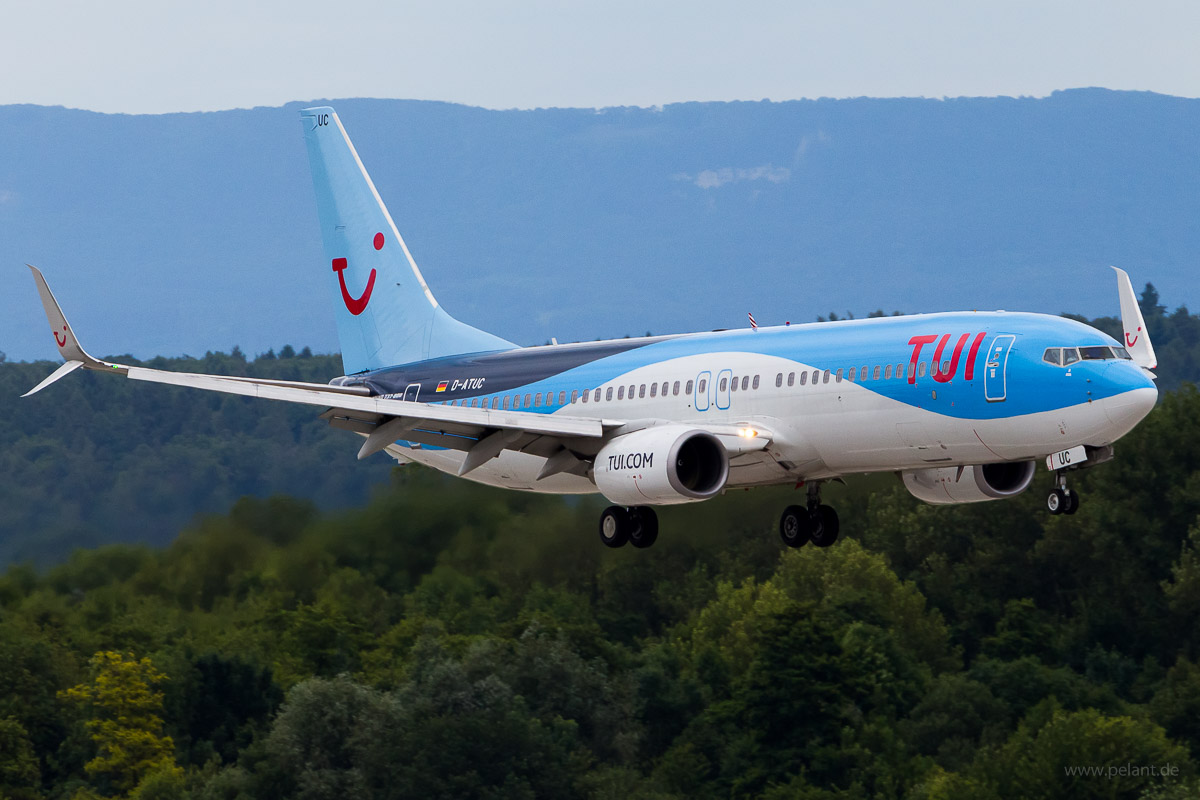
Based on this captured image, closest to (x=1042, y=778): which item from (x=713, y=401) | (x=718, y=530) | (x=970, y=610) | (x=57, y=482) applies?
(x=970, y=610)

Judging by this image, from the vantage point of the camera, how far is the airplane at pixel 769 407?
112 ft

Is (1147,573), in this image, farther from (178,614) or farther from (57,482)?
(57,482)

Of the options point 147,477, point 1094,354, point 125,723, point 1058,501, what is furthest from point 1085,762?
point 1094,354

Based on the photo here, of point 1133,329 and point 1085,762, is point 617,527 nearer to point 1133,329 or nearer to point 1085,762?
point 1133,329

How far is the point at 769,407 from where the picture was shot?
37.6m

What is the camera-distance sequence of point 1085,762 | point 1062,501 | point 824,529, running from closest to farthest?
point 1062,501
point 824,529
point 1085,762

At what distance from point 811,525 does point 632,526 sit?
4051 mm

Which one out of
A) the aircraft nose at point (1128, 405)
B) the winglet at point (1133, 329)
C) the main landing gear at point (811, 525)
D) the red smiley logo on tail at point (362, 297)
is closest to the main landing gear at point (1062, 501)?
the aircraft nose at point (1128, 405)

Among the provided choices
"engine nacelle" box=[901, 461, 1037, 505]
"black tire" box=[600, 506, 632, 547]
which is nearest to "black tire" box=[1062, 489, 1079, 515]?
"engine nacelle" box=[901, 461, 1037, 505]

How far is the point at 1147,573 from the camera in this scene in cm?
10738

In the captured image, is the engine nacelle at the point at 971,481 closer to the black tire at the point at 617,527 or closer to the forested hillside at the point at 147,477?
the black tire at the point at 617,527

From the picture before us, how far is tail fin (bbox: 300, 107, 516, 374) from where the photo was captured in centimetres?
4850

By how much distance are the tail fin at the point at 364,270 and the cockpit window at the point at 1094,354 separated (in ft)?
60.7

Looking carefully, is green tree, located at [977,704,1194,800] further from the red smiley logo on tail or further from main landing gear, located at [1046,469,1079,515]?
main landing gear, located at [1046,469,1079,515]
